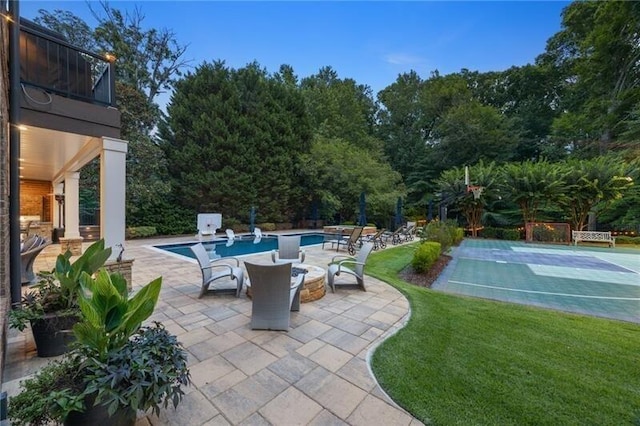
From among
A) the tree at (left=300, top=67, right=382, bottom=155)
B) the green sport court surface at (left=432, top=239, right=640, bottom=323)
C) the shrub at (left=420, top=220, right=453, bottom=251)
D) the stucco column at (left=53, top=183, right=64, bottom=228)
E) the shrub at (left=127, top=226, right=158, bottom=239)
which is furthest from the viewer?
the tree at (left=300, top=67, right=382, bottom=155)

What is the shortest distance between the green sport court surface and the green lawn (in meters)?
1.18

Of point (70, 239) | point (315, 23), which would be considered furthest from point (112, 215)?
point (315, 23)

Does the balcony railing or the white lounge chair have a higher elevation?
the balcony railing

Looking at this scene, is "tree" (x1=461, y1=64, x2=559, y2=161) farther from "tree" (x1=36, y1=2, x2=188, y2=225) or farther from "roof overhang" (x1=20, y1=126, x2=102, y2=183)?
"roof overhang" (x1=20, y1=126, x2=102, y2=183)

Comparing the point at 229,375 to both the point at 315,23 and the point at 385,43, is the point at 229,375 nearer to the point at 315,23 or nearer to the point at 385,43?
the point at 315,23

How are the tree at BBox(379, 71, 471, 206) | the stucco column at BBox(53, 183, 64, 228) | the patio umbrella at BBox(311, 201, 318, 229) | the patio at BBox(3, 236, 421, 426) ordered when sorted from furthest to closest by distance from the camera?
the tree at BBox(379, 71, 471, 206), the patio umbrella at BBox(311, 201, 318, 229), the stucco column at BBox(53, 183, 64, 228), the patio at BBox(3, 236, 421, 426)

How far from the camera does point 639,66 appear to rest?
1819 cm

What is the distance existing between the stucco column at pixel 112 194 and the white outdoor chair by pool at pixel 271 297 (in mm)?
3040

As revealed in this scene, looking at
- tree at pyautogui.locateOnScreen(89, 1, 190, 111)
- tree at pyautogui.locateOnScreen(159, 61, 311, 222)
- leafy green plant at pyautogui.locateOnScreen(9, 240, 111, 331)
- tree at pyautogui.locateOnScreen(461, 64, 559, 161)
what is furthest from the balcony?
tree at pyautogui.locateOnScreen(461, 64, 559, 161)

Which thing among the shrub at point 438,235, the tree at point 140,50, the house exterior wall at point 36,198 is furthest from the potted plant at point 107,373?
the tree at point 140,50

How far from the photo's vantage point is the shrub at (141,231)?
520 inches

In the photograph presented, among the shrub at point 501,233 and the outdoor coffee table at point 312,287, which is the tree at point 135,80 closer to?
the outdoor coffee table at point 312,287

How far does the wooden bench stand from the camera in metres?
14.6

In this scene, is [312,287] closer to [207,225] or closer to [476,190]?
[207,225]
